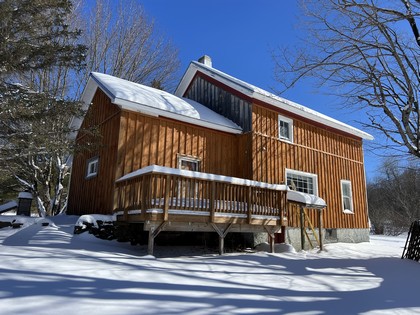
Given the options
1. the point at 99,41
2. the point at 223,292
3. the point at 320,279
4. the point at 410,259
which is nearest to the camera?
the point at 223,292

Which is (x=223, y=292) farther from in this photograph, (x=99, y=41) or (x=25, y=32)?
(x=99, y=41)

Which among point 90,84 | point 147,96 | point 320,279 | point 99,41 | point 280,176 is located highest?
point 99,41

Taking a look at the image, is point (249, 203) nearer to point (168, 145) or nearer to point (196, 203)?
point (196, 203)

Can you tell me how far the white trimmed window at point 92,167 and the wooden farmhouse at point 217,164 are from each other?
8 centimetres

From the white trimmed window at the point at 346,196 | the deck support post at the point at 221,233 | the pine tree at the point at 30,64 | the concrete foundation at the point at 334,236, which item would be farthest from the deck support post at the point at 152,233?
the white trimmed window at the point at 346,196

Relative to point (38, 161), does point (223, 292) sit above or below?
below

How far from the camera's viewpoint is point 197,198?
759cm

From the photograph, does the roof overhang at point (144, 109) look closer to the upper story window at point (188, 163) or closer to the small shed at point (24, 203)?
the upper story window at point (188, 163)

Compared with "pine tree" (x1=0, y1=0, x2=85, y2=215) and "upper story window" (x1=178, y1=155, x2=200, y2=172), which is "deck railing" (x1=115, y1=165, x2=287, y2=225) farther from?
"pine tree" (x1=0, y1=0, x2=85, y2=215)

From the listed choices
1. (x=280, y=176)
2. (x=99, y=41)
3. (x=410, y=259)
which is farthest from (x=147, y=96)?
(x=99, y=41)

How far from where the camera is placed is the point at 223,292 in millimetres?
4281

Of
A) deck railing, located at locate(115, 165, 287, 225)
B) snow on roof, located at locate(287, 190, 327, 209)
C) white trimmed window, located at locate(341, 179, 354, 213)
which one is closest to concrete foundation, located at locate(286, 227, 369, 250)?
white trimmed window, located at locate(341, 179, 354, 213)

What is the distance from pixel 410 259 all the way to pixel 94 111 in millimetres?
11245

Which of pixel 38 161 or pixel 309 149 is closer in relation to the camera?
pixel 309 149
